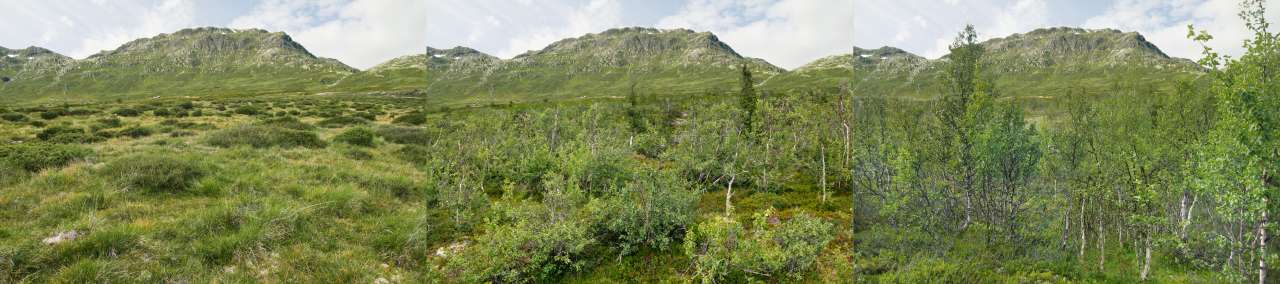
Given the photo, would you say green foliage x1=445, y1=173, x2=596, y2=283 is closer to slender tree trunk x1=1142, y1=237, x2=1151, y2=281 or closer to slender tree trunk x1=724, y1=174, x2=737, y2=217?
slender tree trunk x1=724, y1=174, x2=737, y2=217

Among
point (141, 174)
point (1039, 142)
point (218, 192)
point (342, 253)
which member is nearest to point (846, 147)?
point (1039, 142)

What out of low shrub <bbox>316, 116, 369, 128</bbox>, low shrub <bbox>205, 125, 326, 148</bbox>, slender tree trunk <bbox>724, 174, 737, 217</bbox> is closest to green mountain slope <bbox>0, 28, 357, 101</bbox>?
low shrub <bbox>316, 116, 369, 128</bbox>

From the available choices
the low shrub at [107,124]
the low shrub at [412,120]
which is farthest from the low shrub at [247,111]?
the low shrub at [412,120]

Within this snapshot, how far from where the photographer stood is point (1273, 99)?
7.59 meters

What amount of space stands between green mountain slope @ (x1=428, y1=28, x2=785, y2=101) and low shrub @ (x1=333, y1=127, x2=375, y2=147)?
13.2m

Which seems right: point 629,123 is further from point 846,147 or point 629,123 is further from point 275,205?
point 275,205

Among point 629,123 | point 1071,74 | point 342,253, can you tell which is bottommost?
point 342,253

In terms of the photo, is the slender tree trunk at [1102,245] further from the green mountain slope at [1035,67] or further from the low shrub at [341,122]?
the low shrub at [341,122]

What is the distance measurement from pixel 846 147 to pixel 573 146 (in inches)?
159

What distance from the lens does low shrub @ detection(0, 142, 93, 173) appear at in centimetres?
1000

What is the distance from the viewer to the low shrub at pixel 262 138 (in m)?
15.9

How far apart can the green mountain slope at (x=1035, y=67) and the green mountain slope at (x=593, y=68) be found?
93cm

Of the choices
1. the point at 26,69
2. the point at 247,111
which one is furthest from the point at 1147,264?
the point at 26,69

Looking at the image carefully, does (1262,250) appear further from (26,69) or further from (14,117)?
(26,69)
